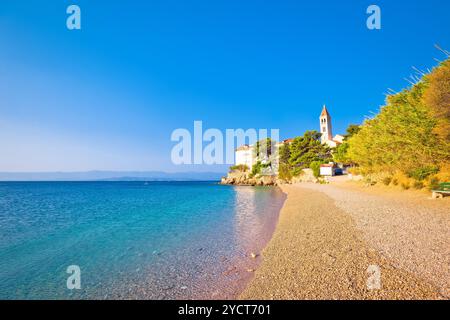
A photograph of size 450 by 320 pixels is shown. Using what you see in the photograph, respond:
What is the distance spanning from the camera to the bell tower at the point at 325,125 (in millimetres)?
75125

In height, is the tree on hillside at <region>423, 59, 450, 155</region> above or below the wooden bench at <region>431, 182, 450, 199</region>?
above

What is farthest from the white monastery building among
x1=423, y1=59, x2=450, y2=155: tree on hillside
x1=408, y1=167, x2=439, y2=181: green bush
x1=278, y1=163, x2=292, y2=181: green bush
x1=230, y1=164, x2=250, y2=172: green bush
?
x1=423, y1=59, x2=450, y2=155: tree on hillside

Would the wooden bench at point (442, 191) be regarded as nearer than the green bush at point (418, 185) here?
Yes

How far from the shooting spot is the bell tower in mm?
75125

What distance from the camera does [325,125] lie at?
7594 cm

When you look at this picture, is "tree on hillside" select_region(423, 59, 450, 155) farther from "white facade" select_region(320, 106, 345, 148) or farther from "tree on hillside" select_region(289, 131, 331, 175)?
"white facade" select_region(320, 106, 345, 148)

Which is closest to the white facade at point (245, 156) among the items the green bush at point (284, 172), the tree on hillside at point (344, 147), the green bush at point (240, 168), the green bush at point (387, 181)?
the green bush at point (240, 168)

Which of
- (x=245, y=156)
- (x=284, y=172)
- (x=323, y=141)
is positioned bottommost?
(x=284, y=172)

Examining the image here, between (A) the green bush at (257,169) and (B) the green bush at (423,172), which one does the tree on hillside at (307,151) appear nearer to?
(A) the green bush at (257,169)

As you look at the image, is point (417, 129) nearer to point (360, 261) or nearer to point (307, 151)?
point (360, 261)

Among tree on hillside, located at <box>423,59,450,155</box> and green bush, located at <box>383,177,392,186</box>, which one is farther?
green bush, located at <box>383,177,392,186</box>

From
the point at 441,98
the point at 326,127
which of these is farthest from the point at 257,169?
the point at 441,98
